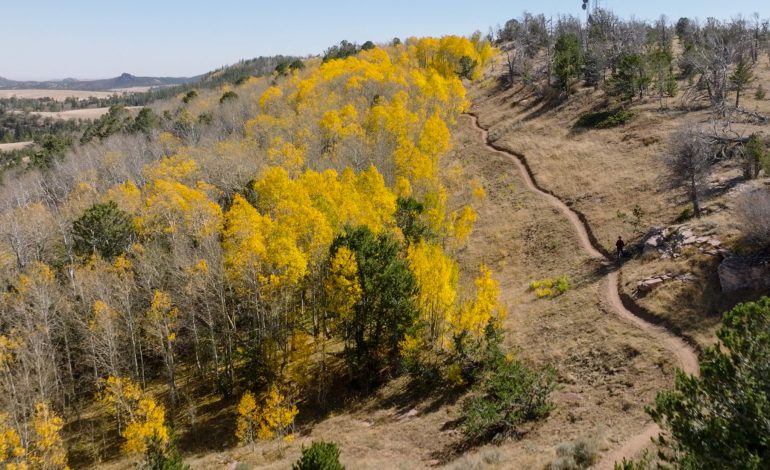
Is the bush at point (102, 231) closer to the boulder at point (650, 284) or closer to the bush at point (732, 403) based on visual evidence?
the bush at point (732, 403)

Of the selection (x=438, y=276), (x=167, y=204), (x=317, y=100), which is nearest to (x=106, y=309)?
(x=167, y=204)

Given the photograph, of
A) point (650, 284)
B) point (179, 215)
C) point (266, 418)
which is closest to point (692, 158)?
point (650, 284)

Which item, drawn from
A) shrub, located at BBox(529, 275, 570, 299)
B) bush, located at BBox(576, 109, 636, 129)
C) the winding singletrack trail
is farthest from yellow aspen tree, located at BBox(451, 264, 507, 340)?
bush, located at BBox(576, 109, 636, 129)

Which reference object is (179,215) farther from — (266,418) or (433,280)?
(433,280)

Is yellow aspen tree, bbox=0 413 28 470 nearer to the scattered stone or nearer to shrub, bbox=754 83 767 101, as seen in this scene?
the scattered stone

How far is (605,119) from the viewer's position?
6556 cm

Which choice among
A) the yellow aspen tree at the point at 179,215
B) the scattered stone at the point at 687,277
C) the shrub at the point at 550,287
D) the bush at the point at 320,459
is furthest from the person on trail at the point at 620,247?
the yellow aspen tree at the point at 179,215

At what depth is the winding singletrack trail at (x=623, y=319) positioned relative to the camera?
746 inches

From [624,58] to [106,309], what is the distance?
2629 inches

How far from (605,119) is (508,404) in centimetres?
5270

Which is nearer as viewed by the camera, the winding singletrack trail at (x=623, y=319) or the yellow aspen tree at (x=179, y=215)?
the winding singletrack trail at (x=623, y=319)

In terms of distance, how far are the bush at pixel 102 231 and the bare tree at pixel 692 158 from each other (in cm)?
4303

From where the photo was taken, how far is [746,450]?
34.1 feet

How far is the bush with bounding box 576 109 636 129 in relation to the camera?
63550mm
